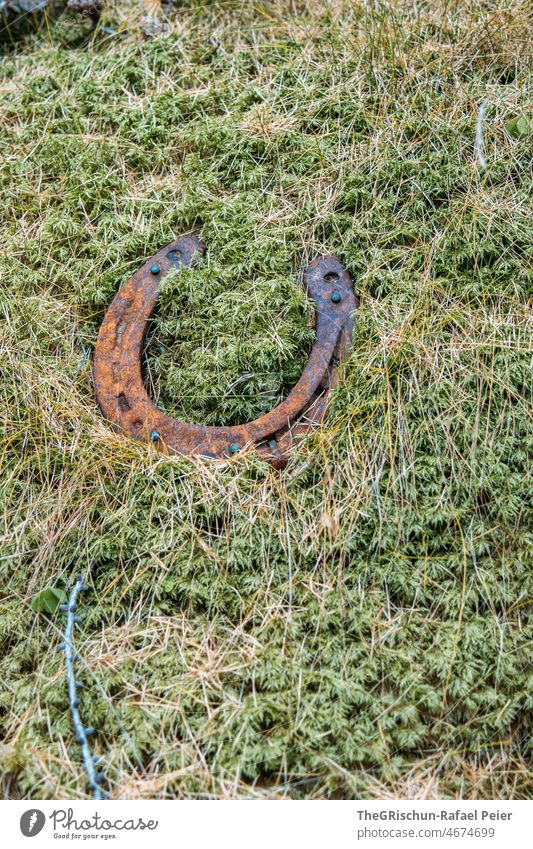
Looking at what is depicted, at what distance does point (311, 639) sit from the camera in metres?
2.05

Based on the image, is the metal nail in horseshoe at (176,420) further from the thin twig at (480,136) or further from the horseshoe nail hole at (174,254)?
the thin twig at (480,136)

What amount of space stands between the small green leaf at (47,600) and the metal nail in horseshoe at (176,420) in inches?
21.3

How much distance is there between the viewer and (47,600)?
2.16 metres

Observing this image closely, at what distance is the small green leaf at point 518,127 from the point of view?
8.68ft

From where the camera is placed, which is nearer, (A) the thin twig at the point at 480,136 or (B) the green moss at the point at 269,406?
(B) the green moss at the point at 269,406

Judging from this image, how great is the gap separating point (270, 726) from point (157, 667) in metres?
0.34

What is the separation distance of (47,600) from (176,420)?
2.22 ft

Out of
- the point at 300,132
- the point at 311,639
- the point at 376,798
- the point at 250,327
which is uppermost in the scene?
the point at 300,132


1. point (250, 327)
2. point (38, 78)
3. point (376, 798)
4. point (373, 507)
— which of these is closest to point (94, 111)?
point (38, 78)

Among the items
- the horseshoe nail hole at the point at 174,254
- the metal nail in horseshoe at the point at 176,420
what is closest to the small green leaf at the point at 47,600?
the metal nail in horseshoe at the point at 176,420

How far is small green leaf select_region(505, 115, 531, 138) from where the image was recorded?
265cm

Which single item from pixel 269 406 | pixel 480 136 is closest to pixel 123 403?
pixel 269 406

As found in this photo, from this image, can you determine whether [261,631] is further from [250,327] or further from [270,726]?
[250,327]

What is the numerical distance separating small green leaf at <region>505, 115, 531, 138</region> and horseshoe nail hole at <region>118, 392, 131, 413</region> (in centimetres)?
162
